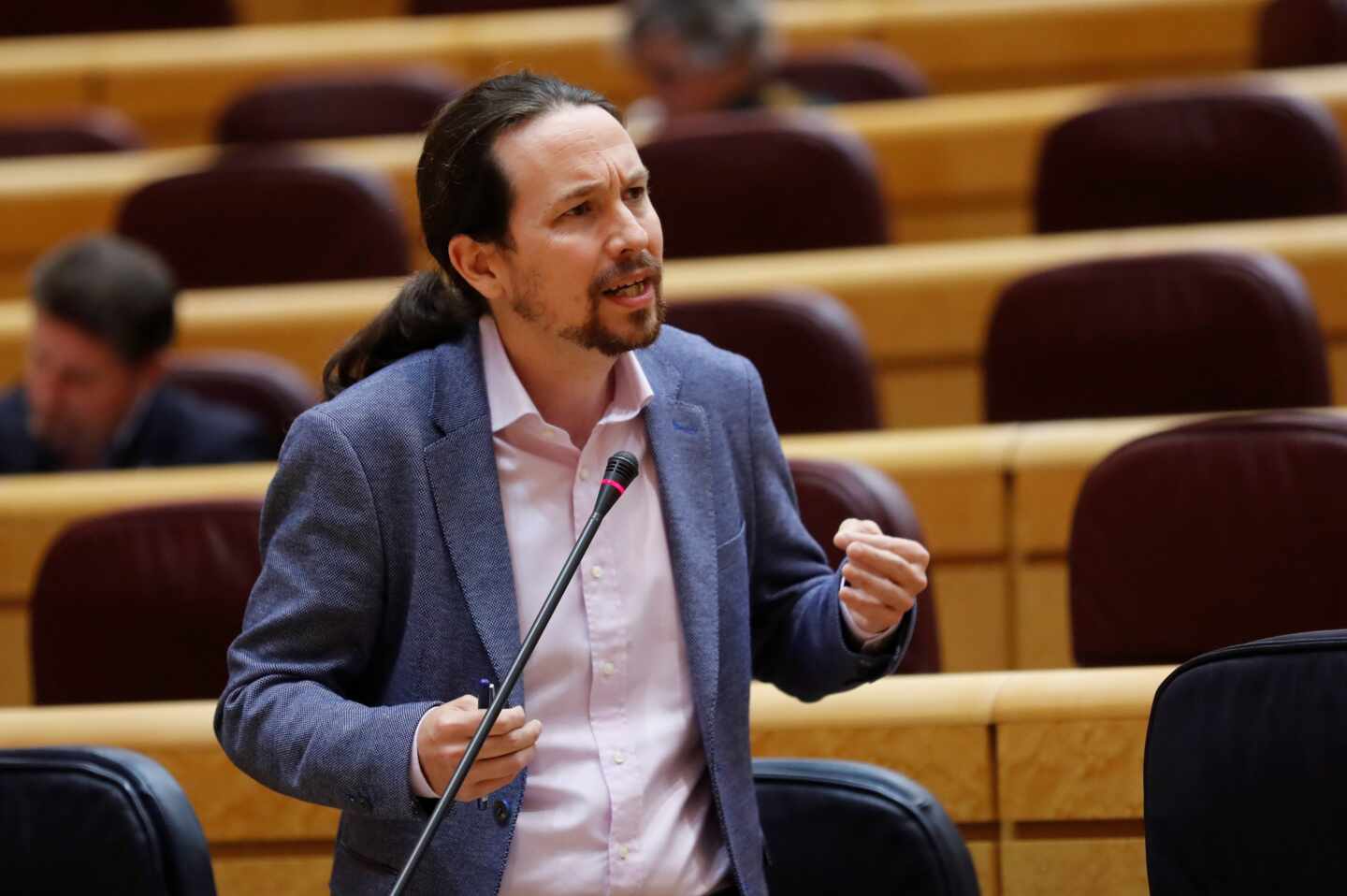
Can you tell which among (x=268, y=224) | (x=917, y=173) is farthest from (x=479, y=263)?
(x=917, y=173)

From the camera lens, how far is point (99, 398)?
1.21 m

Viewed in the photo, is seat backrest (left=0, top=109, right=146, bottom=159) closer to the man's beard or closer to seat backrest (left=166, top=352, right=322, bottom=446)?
seat backrest (left=166, top=352, right=322, bottom=446)

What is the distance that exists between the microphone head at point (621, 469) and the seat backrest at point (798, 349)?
56cm

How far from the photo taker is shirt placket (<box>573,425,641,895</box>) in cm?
59

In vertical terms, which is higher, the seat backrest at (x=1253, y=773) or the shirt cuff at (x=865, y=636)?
the shirt cuff at (x=865, y=636)

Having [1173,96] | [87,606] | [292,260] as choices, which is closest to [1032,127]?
[1173,96]

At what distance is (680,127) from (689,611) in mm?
857

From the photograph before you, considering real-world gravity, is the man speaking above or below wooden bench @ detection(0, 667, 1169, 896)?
above

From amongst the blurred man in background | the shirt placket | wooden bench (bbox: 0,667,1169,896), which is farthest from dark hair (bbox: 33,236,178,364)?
the shirt placket

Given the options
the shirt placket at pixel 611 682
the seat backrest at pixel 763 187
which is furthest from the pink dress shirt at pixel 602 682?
the seat backrest at pixel 763 187

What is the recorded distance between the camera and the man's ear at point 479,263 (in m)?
0.62

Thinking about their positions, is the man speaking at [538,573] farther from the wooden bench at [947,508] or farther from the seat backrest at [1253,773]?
the wooden bench at [947,508]

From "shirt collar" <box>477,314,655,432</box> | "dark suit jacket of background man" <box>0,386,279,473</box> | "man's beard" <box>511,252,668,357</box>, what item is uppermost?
"man's beard" <box>511,252,668,357</box>

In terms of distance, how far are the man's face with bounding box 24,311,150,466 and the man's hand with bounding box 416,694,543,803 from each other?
721mm
